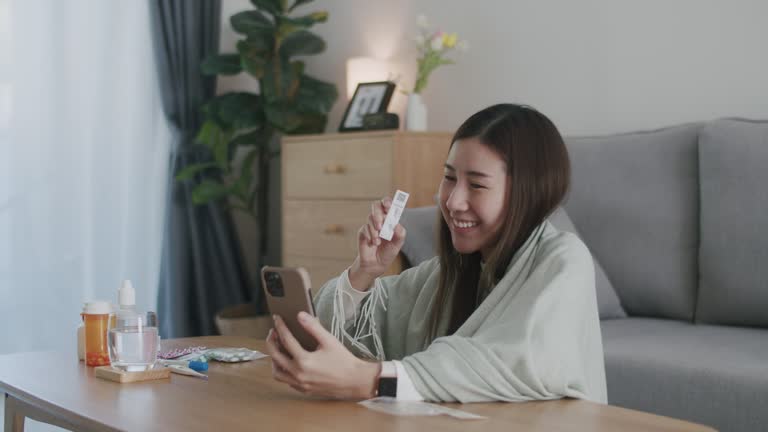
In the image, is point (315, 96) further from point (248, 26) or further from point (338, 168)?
point (338, 168)

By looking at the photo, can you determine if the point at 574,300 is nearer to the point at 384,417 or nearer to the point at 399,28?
the point at 384,417

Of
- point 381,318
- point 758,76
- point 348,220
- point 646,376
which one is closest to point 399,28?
point 348,220

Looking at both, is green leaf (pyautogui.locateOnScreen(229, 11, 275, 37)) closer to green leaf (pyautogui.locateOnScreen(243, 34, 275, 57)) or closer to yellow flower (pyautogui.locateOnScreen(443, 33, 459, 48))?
green leaf (pyautogui.locateOnScreen(243, 34, 275, 57))

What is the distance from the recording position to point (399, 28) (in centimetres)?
404

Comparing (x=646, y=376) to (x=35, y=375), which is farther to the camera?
(x=646, y=376)

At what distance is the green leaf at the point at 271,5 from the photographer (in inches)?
159

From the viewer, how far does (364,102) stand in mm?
3826

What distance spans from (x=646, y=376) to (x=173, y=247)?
8.43 ft

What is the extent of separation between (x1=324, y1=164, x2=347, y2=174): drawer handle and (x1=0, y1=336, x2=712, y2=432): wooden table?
2057 millimetres

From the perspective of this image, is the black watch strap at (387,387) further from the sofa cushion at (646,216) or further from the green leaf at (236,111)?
the green leaf at (236,111)

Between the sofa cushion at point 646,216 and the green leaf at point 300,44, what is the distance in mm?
1622

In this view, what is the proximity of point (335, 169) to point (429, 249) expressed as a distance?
0.97 metres

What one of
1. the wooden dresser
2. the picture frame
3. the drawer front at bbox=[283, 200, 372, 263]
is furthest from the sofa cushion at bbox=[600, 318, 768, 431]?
the picture frame

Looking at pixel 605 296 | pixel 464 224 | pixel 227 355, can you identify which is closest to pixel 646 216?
pixel 605 296
